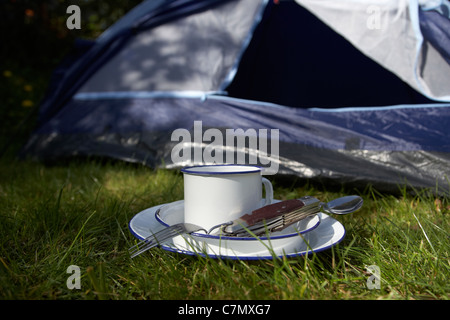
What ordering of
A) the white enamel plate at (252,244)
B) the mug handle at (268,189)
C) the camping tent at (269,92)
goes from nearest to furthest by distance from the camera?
the white enamel plate at (252,244)
the mug handle at (268,189)
the camping tent at (269,92)

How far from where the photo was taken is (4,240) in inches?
30.2

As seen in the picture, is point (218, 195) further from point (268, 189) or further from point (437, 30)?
point (437, 30)

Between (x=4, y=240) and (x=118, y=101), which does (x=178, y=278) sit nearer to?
(x=4, y=240)

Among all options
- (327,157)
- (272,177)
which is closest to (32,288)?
(272,177)

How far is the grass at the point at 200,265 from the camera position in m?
0.58

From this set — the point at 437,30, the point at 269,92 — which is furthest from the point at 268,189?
the point at 269,92

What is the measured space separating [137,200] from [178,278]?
0.57 m

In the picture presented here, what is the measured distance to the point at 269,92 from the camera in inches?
86.9

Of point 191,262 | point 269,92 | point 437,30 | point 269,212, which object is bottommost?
point 191,262

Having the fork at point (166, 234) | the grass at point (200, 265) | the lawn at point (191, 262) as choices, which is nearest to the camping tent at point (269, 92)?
the lawn at point (191, 262)

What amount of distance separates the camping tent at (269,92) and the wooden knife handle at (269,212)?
0.61 metres

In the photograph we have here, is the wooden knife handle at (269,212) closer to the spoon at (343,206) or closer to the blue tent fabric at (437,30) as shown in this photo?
the spoon at (343,206)

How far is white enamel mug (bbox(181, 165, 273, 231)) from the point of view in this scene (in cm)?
63

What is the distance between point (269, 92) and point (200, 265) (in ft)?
A: 5.52
